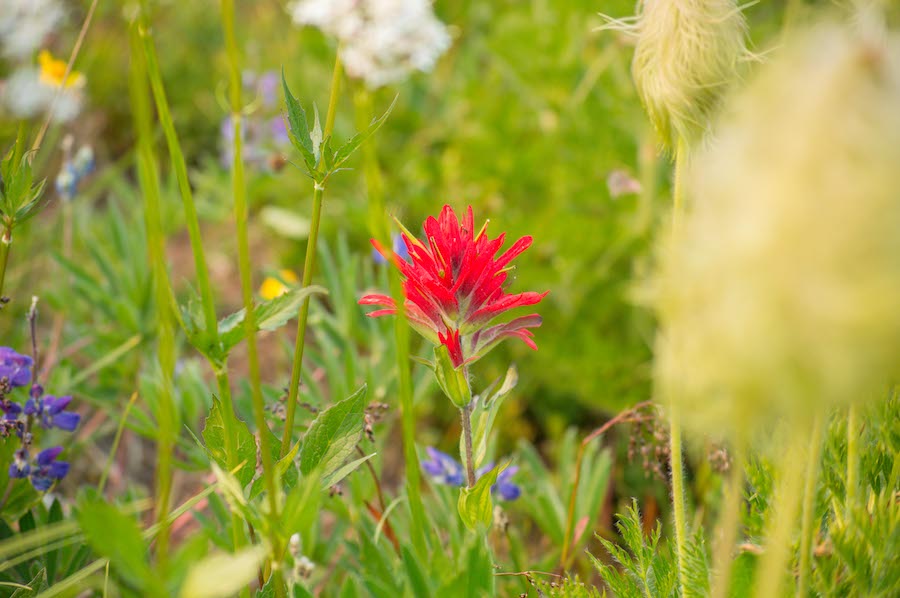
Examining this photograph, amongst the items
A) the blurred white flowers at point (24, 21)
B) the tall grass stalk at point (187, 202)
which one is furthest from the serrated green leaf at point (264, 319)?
the blurred white flowers at point (24, 21)

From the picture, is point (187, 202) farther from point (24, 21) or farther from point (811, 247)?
point (24, 21)

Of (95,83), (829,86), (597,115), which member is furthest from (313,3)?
(95,83)

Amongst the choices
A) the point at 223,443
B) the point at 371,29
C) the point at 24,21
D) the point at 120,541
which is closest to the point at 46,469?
the point at 223,443

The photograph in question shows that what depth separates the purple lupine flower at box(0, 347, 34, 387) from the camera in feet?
3.24

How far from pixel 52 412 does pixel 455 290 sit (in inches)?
24.7

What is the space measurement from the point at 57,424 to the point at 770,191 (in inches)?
39.3

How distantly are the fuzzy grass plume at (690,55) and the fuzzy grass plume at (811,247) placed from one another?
11.2 inches

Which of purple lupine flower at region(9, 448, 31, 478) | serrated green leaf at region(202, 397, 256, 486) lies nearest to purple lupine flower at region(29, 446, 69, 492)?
purple lupine flower at region(9, 448, 31, 478)

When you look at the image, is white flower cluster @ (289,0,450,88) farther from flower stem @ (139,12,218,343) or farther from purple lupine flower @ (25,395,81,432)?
purple lupine flower @ (25,395,81,432)

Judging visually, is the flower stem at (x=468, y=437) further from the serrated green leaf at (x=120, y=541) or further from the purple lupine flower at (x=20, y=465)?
the purple lupine flower at (x=20, y=465)

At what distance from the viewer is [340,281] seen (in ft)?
5.44

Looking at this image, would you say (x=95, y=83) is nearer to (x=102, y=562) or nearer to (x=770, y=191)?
(x=102, y=562)

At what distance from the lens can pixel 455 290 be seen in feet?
2.60

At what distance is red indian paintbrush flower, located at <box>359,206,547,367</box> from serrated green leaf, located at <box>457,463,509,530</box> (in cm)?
12
